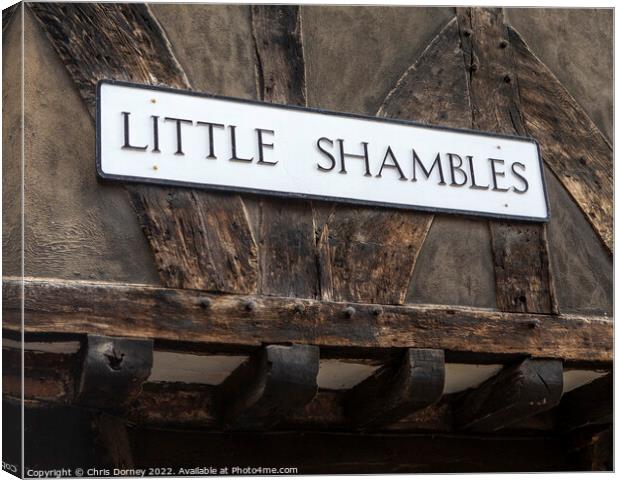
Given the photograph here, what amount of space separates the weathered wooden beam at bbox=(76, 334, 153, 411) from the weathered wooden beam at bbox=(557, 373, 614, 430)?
1.95 m

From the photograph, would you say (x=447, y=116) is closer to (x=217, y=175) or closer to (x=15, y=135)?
(x=217, y=175)

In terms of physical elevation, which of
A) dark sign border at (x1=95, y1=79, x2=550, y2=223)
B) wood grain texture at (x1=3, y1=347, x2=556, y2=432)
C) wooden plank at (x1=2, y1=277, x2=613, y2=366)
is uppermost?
dark sign border at (x1=95, y1=79, x2=550, y2=223)

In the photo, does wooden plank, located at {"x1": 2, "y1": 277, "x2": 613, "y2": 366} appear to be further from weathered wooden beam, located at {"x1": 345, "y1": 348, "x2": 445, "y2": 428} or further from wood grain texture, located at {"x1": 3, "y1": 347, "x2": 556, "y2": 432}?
wood grain texture, located at {"x1": 3, "y1": 347, "x2": 556, "y2": 432}

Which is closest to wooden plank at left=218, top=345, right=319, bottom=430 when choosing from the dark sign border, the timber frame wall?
the timber frame wall

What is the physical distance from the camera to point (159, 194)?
4.55 metres

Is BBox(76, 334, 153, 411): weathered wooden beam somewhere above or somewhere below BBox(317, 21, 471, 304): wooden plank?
below

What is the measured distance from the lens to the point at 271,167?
4.76 m

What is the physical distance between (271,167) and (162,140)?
0.41m

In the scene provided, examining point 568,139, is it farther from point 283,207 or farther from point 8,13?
point 8,13

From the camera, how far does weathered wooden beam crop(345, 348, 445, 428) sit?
483 centimetres

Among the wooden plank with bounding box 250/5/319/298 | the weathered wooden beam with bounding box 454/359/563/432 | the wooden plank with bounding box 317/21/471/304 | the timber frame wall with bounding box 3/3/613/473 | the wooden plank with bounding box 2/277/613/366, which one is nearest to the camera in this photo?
the wooden plank with bounding box 2/277/613/366

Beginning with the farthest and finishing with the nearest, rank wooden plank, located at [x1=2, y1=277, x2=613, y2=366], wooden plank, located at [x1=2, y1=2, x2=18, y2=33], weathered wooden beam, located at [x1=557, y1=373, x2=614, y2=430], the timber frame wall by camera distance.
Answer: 1. weathered wooden beam, located at [x1=557, y1=373, x2=614, y2=430]
2. wooden plank, located at [x1=2, y1=2, x2=18, y2=33]
3. the timber frame wall
4. wooden plank, located at [x1=2, y1=277, x2=613, y2=366]

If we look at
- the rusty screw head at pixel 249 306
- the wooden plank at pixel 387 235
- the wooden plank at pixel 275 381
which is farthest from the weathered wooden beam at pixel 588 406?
the rusty screw head at pixel 249 306

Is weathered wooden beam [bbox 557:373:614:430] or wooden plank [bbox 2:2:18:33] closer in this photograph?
wooden plank [bbox 2:2:18:33]
